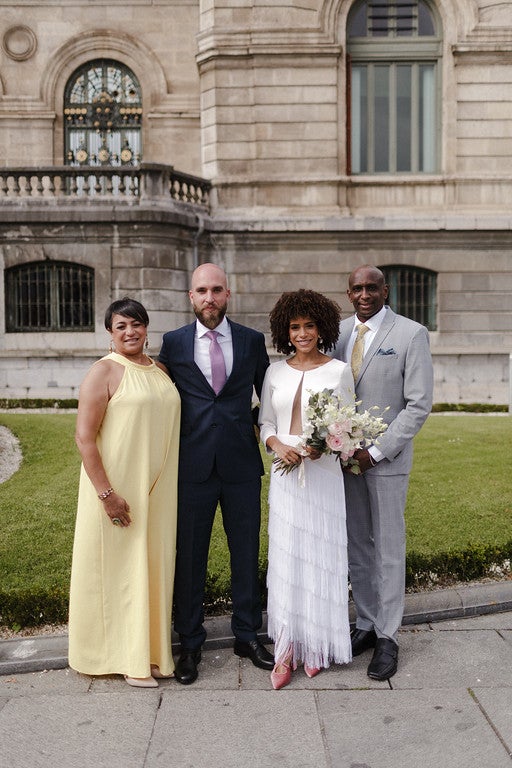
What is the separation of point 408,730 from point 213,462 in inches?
76.8

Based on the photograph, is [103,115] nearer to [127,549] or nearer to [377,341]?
[377,341]

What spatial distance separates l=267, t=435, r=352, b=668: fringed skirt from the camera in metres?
4.78

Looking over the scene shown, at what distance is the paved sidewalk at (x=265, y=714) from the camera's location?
3.80 meters

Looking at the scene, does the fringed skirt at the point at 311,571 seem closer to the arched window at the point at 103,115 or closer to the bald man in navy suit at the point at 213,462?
the bald man in navy suit at the point at 213,462

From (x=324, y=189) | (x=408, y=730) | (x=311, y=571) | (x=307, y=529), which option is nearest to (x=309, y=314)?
(x=307, y=529)

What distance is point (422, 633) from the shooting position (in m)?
5.47

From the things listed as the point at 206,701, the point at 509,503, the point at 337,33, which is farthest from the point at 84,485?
the point at 337,33

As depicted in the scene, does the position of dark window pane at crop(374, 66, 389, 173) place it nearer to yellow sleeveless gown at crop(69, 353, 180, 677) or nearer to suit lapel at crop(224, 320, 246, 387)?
suit lapel at crop(224, 320, 246, 387)

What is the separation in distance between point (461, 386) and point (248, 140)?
27.6ft

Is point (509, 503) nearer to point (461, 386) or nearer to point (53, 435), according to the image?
point (53, 435)

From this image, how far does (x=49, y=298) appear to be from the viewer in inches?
750

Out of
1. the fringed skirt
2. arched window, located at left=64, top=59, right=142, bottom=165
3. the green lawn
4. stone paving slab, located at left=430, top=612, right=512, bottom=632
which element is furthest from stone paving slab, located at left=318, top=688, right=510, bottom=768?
arched window, located at left=64, top=59, right=142, bottom=165

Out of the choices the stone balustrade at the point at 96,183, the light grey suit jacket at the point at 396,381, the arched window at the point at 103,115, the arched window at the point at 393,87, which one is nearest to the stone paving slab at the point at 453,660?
the light grey suit jacket at the point at 396,381

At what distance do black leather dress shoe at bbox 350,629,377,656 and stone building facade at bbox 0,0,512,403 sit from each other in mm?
13814
